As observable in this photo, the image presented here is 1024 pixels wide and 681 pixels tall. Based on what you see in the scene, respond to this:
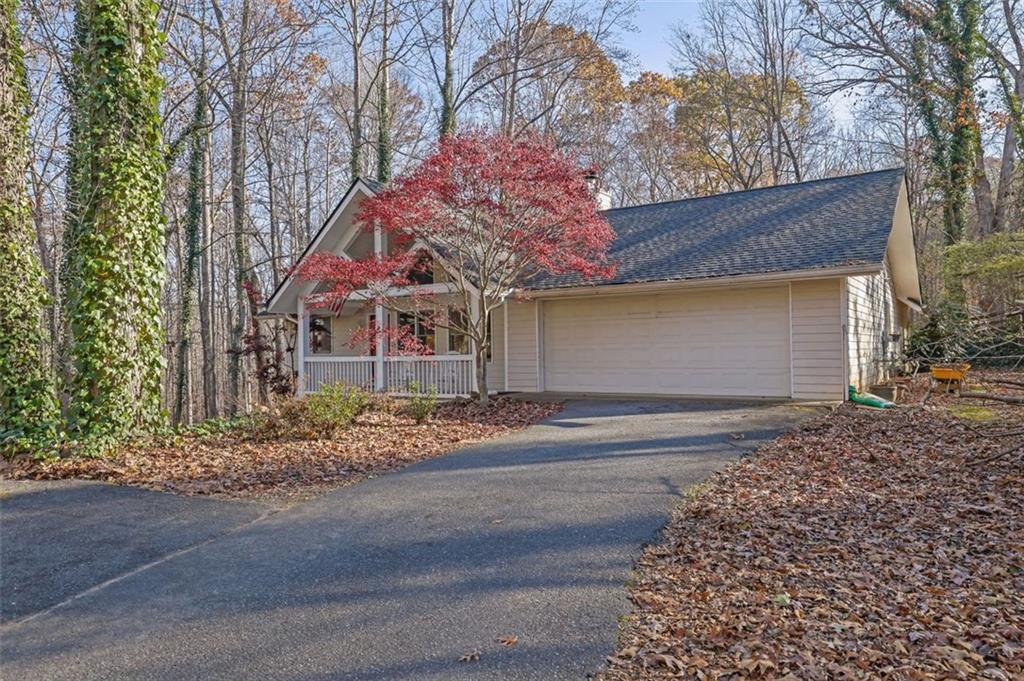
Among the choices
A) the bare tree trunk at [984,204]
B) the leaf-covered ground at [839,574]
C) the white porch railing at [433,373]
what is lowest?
the leaf-covered ground at [839,574]

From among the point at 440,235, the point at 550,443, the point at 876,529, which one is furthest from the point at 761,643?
the point at 440,235

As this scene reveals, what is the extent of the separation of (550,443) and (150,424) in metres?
5.25

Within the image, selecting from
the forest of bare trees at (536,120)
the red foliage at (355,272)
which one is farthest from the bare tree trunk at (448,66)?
the red foliage at (355,272)

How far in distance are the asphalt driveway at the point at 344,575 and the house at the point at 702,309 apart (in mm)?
5616

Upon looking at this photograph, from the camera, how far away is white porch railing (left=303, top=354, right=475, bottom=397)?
13.1 meters

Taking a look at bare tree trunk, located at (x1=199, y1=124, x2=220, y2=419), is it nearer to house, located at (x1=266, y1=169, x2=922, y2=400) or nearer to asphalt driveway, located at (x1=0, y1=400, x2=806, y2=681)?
house, located at (x1=266, y1=169, x2=922, y2=400)

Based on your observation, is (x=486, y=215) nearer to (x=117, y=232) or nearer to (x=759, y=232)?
(x=117, y=232)

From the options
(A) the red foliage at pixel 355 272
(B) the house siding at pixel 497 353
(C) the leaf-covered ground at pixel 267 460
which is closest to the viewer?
(C) the leaf-covered ground at pixel 267 460

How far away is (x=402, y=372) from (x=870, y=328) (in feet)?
34.4

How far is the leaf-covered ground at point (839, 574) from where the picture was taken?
9.48ft

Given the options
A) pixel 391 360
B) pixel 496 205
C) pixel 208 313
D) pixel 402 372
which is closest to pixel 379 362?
pixel 391 360

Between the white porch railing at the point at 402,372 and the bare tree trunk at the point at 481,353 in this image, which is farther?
the white porch railing at the point at 402,372

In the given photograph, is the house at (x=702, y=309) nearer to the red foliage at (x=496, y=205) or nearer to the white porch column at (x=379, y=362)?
the white porch column at (x=379, y=362)

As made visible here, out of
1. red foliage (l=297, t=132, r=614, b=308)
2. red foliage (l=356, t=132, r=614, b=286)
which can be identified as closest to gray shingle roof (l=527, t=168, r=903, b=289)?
red foliage (l=297, t=132, r=614, b=308)
